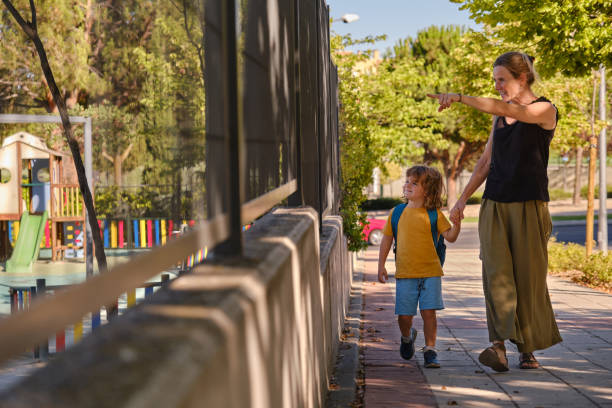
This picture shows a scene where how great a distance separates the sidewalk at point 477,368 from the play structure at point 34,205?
32.4 feet

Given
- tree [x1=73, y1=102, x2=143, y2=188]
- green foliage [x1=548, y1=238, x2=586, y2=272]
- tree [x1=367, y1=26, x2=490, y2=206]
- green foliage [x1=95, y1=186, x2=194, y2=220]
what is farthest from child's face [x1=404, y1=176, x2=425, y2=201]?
tree [x1=367, y1=26, x2=490, y2=206]

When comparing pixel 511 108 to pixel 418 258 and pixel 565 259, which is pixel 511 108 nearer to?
pixel 418 258

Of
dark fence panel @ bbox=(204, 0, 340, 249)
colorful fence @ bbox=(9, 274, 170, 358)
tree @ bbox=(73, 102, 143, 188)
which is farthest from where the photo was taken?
colorful fence @ bbox=(9, 274, 170, 358)

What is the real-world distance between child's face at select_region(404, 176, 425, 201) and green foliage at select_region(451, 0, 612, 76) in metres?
5.56

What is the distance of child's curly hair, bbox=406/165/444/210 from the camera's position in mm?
5691

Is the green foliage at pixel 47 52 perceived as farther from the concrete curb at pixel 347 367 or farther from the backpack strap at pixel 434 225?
the backpack strap at pixel 434 225

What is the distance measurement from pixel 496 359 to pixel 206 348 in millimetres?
4080

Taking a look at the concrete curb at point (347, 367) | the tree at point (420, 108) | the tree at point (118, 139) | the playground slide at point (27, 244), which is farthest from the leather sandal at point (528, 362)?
the tree at point (420, 108)

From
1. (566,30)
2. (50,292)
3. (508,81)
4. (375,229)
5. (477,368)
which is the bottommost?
(375,229)

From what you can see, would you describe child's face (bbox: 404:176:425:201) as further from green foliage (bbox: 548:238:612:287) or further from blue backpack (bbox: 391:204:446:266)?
green foliage (bbox: 548:238:612:287)

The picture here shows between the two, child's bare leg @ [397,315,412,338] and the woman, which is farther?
child's bare leg @ [397,315,412,338]

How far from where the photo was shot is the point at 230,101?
2.20 m

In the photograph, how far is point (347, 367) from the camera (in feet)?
17.6

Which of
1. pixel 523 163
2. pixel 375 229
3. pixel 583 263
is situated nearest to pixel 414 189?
pixel 523 163
